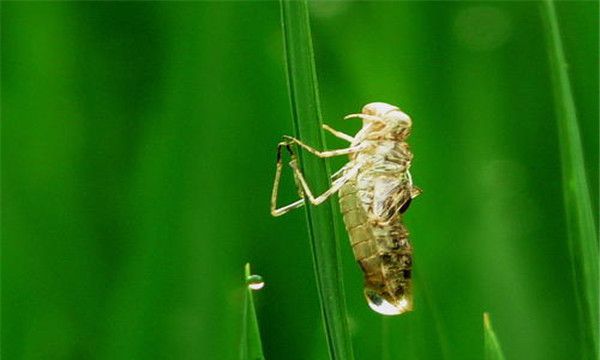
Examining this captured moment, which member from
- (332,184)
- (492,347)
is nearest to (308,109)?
(332,184)

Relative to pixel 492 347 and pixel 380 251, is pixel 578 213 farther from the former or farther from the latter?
pixel 380 251

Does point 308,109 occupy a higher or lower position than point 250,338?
higher

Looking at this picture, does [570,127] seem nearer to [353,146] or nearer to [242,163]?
[353,146]

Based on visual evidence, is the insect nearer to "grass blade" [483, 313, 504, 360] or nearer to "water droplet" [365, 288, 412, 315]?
"water droplet" [365, 288, 412, 315]

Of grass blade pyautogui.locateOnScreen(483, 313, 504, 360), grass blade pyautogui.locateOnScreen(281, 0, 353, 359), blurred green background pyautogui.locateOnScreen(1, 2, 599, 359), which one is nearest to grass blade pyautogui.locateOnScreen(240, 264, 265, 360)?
grass blade pyautogui.locateOnScreen(281, 0, 353, 359)

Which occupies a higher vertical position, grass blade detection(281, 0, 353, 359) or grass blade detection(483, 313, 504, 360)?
grass blade detection(281, 0, 353, 359)

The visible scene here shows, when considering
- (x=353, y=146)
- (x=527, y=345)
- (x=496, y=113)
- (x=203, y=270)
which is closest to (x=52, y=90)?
(x=203, y=270)
